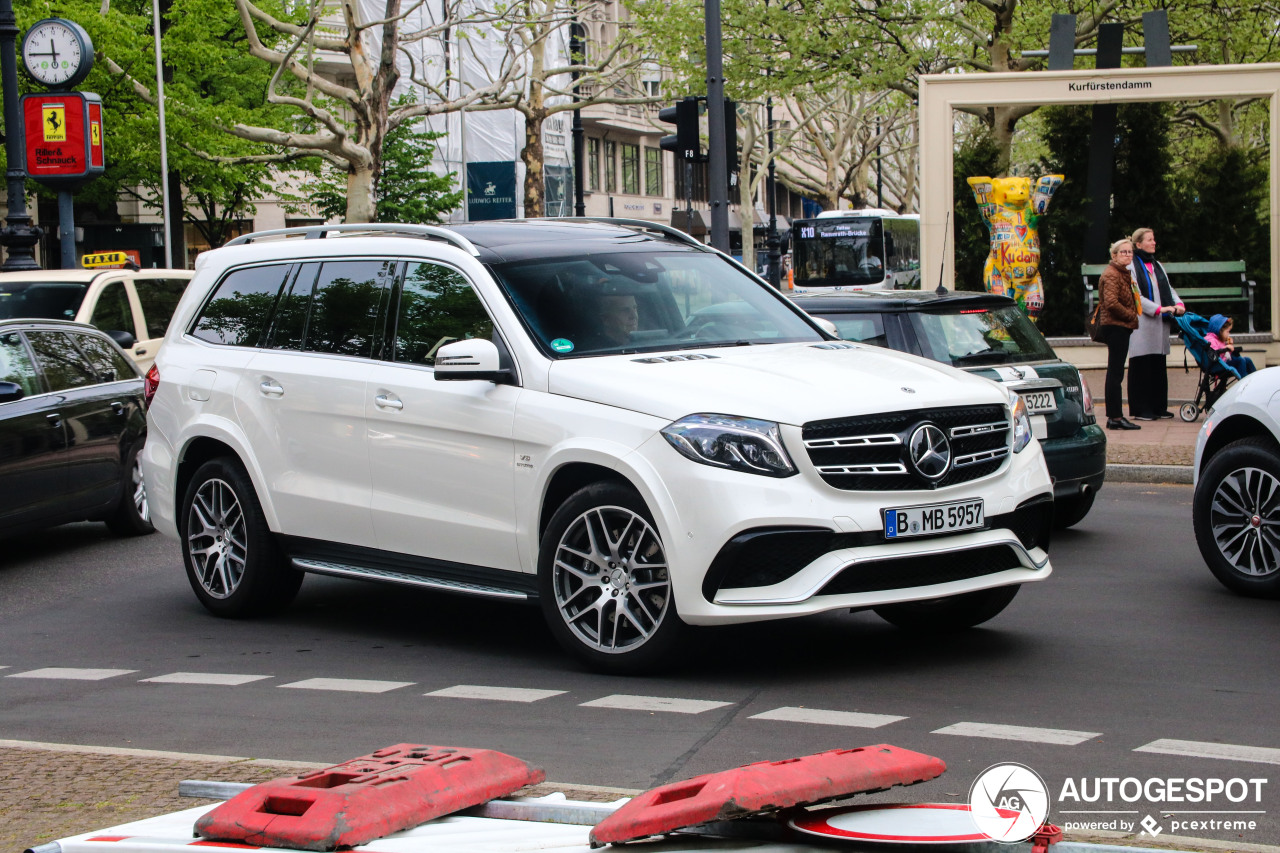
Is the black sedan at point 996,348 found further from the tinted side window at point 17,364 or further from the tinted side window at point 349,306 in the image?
the tinted side window at point 17,364

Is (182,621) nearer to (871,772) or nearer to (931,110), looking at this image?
(871,772)

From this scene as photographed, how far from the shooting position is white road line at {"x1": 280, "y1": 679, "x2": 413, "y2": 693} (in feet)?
22.7

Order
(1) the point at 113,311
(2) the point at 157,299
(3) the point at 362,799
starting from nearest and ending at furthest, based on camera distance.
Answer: (3) the point at 362,799, (1) the point at 113,311, (2) the point at 157,299

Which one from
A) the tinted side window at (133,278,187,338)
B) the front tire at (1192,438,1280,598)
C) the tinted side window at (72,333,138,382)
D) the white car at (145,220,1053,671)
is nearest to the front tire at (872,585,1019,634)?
the white car at (145,220,1053,671)

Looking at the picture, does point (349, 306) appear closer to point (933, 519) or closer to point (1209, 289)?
point (933, 519)

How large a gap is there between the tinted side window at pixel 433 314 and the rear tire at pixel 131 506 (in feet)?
16.0

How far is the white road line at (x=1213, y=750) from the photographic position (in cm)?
531

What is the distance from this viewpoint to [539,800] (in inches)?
142

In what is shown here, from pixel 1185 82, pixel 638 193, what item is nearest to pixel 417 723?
pixel 1185 82

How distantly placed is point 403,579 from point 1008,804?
4.97 meters

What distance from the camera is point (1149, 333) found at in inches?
680

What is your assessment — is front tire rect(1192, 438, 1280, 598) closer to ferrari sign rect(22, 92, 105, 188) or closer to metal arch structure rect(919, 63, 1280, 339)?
metal arch structure rect(919, 63, 1280, 339)

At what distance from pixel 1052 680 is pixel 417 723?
7.97 feet

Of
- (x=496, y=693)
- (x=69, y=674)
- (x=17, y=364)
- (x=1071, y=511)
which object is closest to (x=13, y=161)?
(x=17, y=364)
